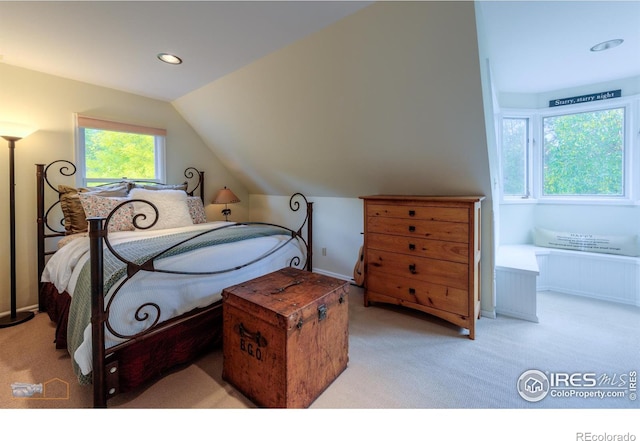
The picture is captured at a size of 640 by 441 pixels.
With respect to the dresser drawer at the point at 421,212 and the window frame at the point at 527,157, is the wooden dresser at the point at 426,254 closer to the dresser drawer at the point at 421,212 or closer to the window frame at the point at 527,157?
the dresser drawer at the point at 421,212

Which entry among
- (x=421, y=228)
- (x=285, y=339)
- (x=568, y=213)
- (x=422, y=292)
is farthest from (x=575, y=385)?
(x=568, y=213)

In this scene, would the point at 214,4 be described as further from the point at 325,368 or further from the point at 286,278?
the point at 325,368

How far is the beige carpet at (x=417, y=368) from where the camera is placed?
1431 mm

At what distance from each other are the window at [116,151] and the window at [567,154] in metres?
4.07

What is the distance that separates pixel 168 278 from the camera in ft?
5.24

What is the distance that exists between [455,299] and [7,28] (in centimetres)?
369

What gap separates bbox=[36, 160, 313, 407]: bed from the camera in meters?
1.34

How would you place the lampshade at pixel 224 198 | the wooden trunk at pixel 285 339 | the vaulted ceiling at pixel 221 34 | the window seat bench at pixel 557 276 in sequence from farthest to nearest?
the lampshade at pixel 224 198, the window seat bench at pixel 557 276, the vaulted ceiling at pixel 221 34, the wooden trunk at pixel 285 339

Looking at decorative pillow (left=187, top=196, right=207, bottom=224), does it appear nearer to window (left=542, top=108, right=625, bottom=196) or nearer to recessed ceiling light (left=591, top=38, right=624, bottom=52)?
recessed ceiling light (left=591, top=38, right=624, bottom=52)

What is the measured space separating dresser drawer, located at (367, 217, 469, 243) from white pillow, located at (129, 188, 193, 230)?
1761 mm

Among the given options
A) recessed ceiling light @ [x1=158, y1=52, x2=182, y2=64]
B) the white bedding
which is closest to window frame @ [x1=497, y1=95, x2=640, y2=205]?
the white bedding

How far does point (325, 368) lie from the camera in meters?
1.54

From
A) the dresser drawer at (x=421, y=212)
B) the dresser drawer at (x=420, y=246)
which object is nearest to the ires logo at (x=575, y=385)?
the dresser drawer at (x=420, y=246)
